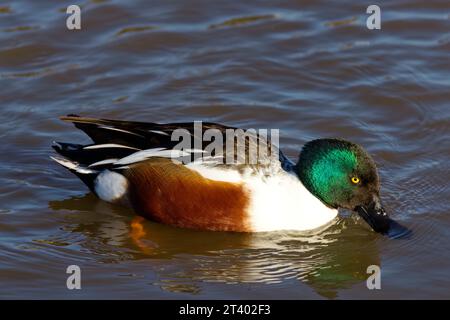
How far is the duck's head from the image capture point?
22.4ft

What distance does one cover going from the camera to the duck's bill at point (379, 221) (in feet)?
22.7

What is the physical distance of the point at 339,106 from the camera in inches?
347

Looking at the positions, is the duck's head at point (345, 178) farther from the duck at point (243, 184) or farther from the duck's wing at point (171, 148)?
the duck's wing at point (171, 148)

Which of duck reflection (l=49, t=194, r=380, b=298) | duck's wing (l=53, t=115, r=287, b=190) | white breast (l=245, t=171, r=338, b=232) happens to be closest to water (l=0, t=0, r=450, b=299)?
duck reflection (l=49, t=194, r=380, b=298)

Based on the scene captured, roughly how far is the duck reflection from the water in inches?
0.6

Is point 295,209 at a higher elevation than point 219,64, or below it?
below

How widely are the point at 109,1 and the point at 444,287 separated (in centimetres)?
564

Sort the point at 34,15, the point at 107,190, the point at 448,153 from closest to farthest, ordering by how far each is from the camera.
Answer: the point at 107,190
the point at 448,153
the point at 34,15

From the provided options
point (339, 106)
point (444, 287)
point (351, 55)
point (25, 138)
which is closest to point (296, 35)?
point (351, 55)

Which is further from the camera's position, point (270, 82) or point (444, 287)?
point (270, 82)

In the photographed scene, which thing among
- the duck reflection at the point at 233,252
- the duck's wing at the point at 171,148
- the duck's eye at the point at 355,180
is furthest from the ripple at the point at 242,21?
the duck's eye at the point at 355,180

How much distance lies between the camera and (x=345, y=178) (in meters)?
6.89

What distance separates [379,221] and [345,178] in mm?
387

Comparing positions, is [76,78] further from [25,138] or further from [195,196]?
[195,196]
